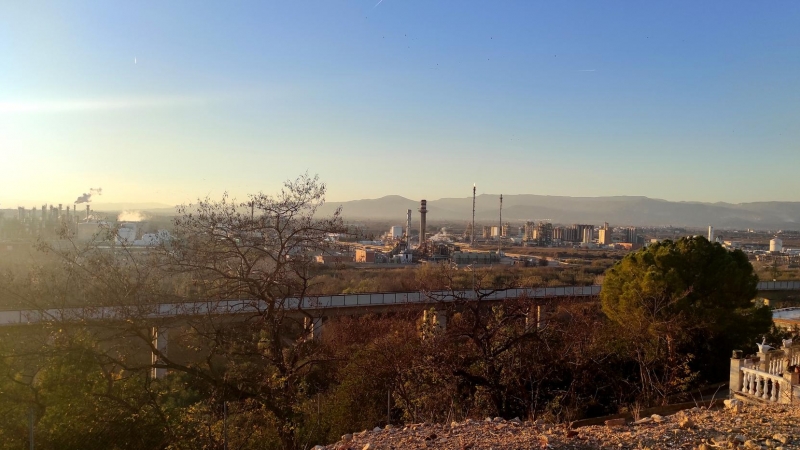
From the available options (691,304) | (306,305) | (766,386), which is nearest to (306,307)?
(306,305)

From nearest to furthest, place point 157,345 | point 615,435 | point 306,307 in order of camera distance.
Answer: point 615,435
point 157,345
point 306,307

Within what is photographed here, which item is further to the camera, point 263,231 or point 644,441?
point 263,231

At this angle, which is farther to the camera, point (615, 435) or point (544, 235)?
point (544, 235)

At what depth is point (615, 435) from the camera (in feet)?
13.7

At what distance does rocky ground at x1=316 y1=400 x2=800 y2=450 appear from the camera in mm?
3895

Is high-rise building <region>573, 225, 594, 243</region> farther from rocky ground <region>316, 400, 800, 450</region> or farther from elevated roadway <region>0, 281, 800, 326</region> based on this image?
rocky ground <region>316, 400, 800, 450</region>

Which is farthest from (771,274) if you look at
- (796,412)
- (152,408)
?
(152,408)

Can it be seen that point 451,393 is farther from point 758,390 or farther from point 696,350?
point 696,350

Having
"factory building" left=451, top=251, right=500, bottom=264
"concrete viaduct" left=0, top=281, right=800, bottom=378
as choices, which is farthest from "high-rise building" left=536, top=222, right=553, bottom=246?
"concrete viaduct" left=0, top=281, right=800, bottom=378

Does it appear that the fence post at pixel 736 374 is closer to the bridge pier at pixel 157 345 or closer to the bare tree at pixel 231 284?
the bare tree at pixel 231 284

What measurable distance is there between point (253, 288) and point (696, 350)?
9.73 meters

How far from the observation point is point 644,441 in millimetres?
3930

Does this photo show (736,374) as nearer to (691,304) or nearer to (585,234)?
(691,304)

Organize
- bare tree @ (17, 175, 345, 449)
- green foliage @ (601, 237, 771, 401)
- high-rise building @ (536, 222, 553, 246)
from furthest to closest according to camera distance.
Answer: high-rise building @ (536, 222, 553, 246) → green foliage @ (601, 237, 771, 401) → bare tree @ (17, 175, 345, 449)
